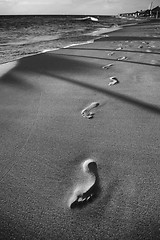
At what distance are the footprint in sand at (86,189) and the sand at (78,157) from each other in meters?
0.03

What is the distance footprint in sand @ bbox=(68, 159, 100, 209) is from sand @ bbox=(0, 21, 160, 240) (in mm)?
25

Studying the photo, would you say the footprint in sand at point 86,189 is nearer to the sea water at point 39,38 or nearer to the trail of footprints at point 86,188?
the trail of footprints at point 86,188

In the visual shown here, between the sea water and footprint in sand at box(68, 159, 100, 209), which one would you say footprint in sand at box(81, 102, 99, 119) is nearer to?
footprint in sand at box(68, 159, 100, 209)

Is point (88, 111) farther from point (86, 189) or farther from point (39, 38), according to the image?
point (39, 38)

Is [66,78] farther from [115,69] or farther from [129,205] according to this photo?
[129,205]

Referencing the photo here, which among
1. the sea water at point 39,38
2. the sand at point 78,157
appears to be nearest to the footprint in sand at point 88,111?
the sand at point 78,157

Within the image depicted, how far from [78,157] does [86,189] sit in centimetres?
31

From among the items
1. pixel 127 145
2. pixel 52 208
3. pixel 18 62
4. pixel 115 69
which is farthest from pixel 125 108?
pixel 18 62

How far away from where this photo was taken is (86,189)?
45.3 inches

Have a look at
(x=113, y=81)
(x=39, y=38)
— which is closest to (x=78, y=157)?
(x=113, y=81)

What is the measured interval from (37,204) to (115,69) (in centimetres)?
282

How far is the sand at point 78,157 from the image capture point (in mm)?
967

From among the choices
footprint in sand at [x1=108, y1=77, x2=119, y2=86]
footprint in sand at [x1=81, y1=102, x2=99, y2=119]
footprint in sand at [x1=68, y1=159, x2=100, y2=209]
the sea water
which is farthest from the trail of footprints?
the sea water

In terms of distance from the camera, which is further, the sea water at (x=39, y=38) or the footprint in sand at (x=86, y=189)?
the sea water at (x=39, y=38)
